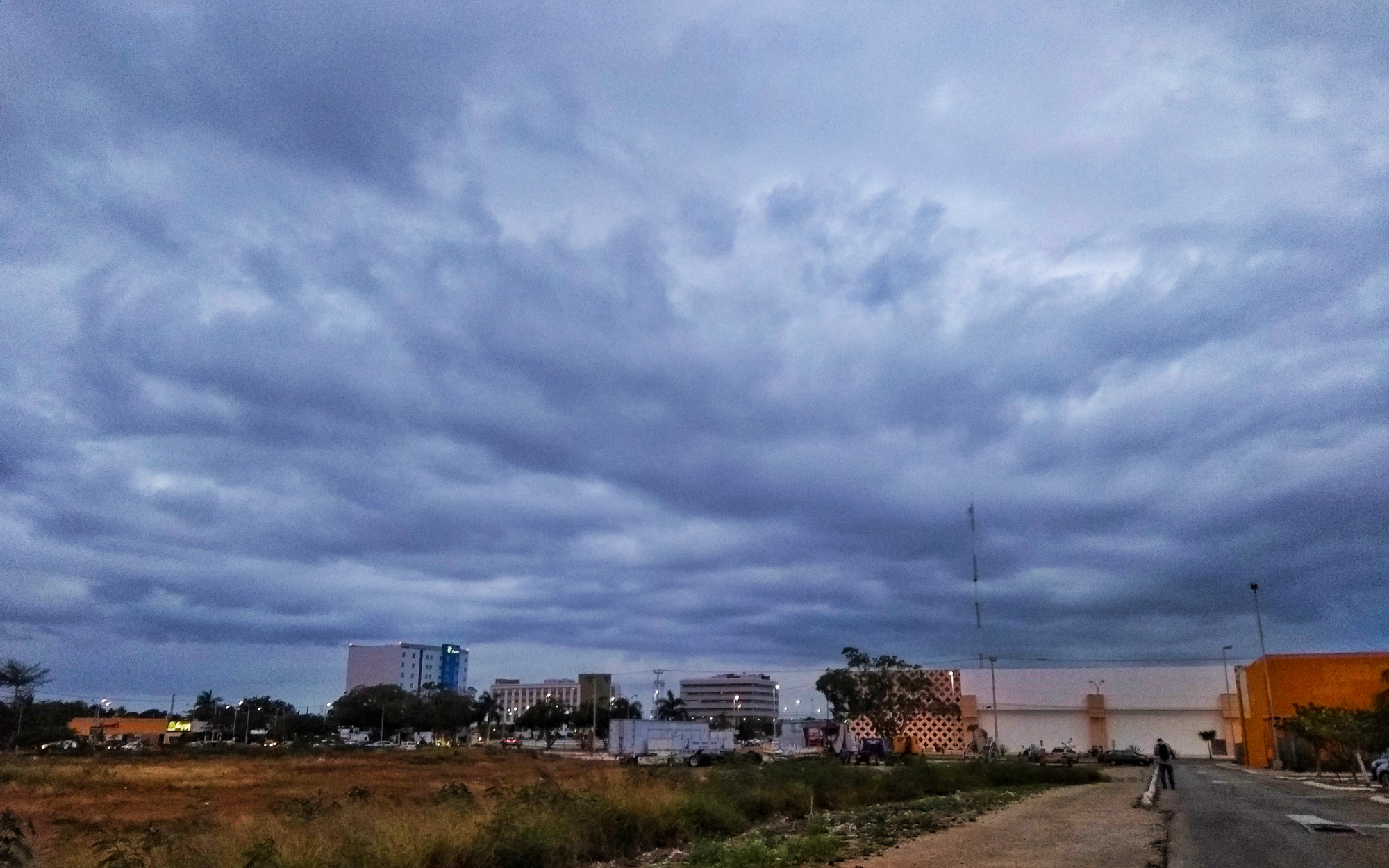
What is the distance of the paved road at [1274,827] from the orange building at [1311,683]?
859 inches

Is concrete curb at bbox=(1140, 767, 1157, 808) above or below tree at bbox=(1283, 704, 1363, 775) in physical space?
below

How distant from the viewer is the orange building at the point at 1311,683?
55062 mm

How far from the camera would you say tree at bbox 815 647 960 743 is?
2566 inches

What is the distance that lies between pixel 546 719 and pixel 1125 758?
8423cm

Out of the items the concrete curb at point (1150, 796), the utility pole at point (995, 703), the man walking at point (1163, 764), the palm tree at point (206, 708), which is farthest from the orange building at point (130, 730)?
the concrete curb at point (1150, 796)

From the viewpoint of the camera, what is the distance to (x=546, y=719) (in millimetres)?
132250

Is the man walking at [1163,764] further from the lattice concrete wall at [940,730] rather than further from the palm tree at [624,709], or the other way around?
the palm tree at [624,709]

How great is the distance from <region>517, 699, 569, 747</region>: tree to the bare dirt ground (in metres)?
109

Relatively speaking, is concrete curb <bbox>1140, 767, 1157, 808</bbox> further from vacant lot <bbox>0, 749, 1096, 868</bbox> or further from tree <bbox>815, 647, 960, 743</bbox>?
tree <bbox>815, 647, 960, 743</bbox>

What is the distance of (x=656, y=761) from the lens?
58781mm

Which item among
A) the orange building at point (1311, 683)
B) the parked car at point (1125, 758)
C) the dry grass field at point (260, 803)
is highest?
the orange building at point (1311, 683)

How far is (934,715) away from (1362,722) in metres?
38.7

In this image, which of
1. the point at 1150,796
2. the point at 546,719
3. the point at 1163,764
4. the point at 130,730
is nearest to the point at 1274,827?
the point at 1150,796

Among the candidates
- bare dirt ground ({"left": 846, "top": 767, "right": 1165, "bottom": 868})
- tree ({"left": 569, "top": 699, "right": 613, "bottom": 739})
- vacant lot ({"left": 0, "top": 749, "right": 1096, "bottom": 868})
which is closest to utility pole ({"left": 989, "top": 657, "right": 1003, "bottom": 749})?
vacant lot ({"left": 0, "top": 749, "right": 1096, "bottom": 868})
